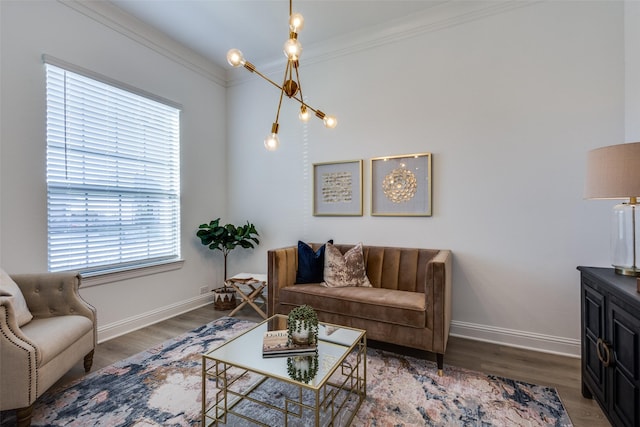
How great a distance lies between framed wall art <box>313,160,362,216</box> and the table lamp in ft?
6.55

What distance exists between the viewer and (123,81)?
2996mm

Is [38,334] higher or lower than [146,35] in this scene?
lower

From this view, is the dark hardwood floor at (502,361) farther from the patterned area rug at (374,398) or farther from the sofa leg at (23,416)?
the sofa leg at (23,416)

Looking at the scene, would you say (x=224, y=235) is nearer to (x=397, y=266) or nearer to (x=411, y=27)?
(x=397, y=266)

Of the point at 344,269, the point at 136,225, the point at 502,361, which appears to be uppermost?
the point at 136,225

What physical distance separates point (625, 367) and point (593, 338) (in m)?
0.41

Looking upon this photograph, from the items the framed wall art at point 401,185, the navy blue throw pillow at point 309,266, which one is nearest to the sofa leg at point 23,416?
the navy blue throw pillow at point 309,266

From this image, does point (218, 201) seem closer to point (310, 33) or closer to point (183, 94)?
point (183, 94)

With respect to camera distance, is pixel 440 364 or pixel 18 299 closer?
→ pixel 18 299

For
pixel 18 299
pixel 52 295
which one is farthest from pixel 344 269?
pixel 18 299

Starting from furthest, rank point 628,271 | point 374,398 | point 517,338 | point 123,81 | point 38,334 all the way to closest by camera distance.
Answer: point 123,81
point 517,338
point 374,398
point 38,334
point 628,271

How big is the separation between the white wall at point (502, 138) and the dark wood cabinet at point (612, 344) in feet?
2.40

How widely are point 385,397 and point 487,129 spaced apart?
2.45 m

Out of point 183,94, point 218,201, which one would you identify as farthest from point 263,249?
point 183,94
